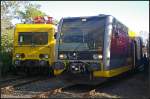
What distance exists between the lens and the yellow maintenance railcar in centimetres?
A: 1947

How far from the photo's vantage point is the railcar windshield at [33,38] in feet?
64.4

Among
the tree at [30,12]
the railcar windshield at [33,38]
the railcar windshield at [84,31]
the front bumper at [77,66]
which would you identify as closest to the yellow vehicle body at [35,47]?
the railcar windshield at [33,38]

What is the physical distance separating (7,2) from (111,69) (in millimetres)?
15961

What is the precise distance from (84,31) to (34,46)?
224 inches

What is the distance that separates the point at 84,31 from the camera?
14531 mm

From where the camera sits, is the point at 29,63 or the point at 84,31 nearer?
the point at 84,31

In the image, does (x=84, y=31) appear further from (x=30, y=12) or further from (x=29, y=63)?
(x=30, y=12)

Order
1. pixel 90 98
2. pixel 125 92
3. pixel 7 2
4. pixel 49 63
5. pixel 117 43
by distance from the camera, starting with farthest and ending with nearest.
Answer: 1. pixel 7 2
2. pixel 49 63
3. pixel 117 43
4. pixel 125 92
5. pixel 90 98

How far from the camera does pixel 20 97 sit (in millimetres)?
11898

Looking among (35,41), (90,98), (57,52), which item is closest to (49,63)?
(35,41)

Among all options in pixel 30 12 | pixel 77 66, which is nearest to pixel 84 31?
pixel 77 66

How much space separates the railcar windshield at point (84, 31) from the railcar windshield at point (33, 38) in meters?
4.70

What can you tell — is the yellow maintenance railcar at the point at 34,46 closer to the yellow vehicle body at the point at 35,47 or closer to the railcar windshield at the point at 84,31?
the yellow vehicle body at the point at 35,47

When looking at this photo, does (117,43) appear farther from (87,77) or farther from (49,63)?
(49,63)
